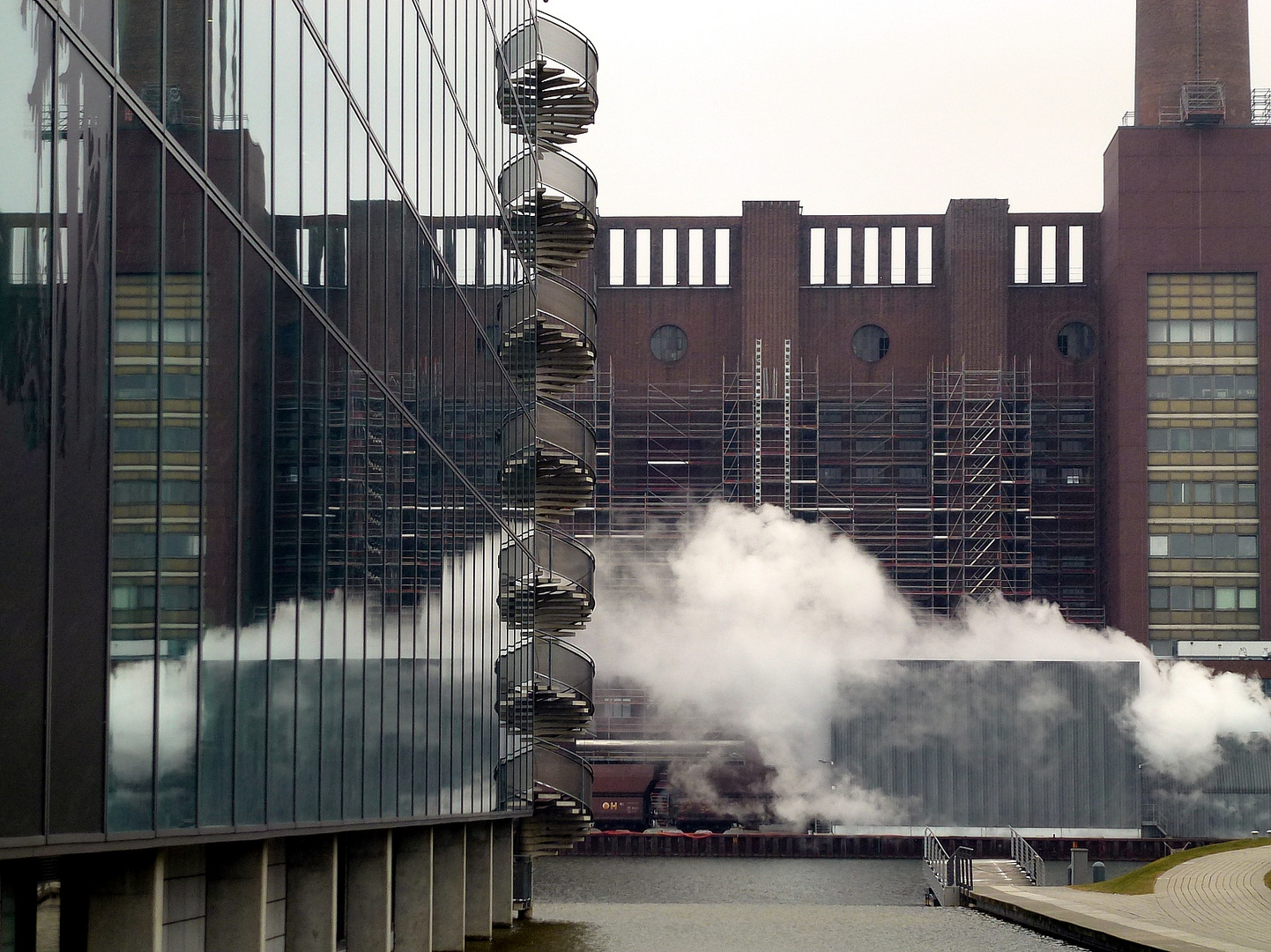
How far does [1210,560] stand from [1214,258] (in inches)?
480

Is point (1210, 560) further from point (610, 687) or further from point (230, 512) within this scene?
point (230, 512)

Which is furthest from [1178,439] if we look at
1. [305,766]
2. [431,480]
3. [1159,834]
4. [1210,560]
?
[305,766]

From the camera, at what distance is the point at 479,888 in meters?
26.6

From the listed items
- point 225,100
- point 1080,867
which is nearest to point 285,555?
point 225,100

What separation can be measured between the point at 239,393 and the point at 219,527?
0.94 metres

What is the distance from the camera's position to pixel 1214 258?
70.8 metres

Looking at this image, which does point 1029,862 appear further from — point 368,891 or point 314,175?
point 314,175

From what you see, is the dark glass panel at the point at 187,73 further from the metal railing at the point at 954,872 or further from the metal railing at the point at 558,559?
the metal railing at the point at 954,872

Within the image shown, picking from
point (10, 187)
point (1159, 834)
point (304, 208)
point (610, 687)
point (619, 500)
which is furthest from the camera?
point (619, 500)

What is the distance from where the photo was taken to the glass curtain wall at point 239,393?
7945 mm

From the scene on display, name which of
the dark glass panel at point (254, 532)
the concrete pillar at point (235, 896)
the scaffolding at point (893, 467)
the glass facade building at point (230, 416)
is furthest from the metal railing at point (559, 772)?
the scaffolding at point (893, 467)

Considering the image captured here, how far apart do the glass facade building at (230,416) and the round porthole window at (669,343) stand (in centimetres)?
5486

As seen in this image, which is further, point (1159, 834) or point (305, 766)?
point (1159, 834)

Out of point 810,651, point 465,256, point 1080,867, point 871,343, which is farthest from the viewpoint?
point 871,343
